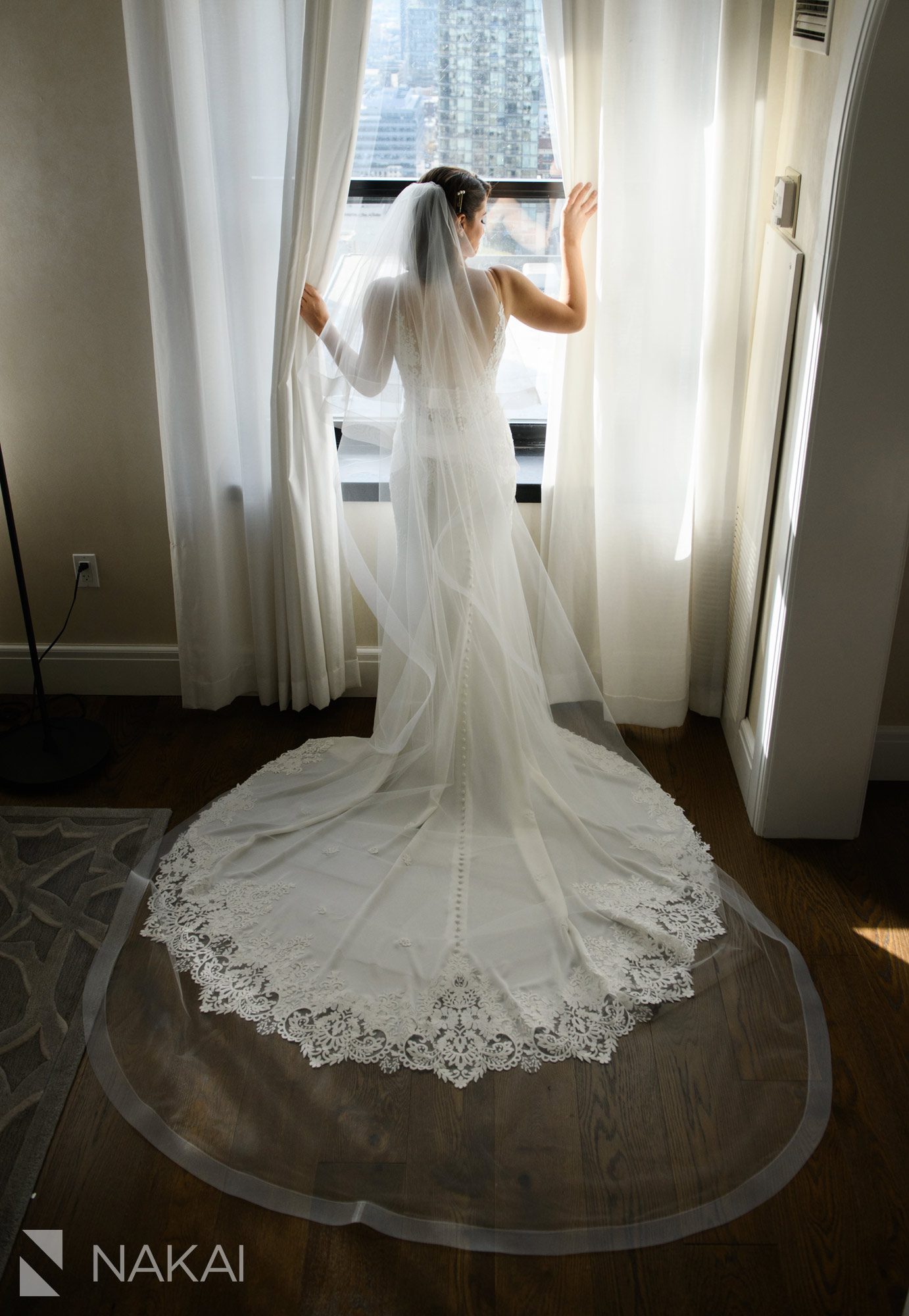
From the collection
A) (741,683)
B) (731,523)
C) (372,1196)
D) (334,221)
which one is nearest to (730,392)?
(731,523)

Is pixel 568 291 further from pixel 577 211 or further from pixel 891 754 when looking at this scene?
pixel 891 754

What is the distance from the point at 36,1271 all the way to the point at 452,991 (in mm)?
888

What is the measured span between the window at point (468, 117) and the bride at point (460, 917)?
23 cm

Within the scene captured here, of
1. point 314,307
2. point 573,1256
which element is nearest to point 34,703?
point 314,307

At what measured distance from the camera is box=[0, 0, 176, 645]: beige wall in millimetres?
2803

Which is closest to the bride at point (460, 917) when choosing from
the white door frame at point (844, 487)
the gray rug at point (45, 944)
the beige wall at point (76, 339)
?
the gray rug at point (45, 944)

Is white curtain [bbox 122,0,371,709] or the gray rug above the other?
white curtain [bbox 122,0,371,709]

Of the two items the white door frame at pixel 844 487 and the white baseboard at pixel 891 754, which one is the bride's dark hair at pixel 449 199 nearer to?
the white door frame at pixel 844 487

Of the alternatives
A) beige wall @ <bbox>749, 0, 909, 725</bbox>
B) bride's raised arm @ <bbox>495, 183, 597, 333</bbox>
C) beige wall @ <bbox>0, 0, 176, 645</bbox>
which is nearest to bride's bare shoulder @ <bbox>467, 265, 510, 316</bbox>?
A: bride's raised arm @ <bbox>495, 183, 597, 333</bbox>

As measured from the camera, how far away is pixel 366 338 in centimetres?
264

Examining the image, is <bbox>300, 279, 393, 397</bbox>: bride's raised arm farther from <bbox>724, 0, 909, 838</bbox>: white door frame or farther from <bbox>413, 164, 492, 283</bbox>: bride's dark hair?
<bbox>724, 0, 909, 838</bbox>: white door frame

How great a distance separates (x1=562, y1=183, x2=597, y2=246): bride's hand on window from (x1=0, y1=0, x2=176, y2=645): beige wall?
1156 mm

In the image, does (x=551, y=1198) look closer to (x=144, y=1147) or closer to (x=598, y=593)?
(x=144, y=1147)

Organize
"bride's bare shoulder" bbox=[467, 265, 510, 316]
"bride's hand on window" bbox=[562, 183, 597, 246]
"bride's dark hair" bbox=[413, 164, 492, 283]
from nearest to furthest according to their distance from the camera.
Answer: "bride's dark hair" bbox=[413, 164, 492, 283], "bride's bare shoulder" bbox=[467, 265, 510, 316], "bride's hand on window" bbox=[562, 183, 597, 246]
